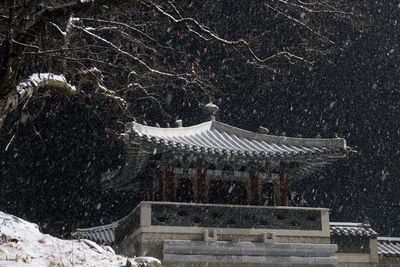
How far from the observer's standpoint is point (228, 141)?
53.9 ft

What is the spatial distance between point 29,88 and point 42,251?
1.99 metres

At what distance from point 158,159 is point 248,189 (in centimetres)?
242

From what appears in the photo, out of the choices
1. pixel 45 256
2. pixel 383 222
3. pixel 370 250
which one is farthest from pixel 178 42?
pixel 45 256

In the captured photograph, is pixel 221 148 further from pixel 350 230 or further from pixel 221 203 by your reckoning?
Answer: pixel 350 230

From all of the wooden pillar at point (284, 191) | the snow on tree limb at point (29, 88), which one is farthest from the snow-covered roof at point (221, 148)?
the snow on tree limb at point (29, 88)

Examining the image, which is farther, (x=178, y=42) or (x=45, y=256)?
(x=178, y=42)

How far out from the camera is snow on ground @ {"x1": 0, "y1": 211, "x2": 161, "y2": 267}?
6933 millimetres

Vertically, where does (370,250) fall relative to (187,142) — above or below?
below

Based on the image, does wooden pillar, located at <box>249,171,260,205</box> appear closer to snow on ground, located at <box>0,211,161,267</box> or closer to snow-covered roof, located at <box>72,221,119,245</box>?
snow-covered roof, located at <box>72,221,119,245</box>

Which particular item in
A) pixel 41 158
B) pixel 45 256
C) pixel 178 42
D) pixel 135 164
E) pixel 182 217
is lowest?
pixel 45 256

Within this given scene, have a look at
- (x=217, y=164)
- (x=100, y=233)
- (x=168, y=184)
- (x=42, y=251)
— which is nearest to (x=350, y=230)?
(x=217, y=164)

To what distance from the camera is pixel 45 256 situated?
7.24m

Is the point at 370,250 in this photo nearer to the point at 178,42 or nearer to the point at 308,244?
the point at 308,244

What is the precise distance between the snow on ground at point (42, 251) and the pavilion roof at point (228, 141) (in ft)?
19.1
